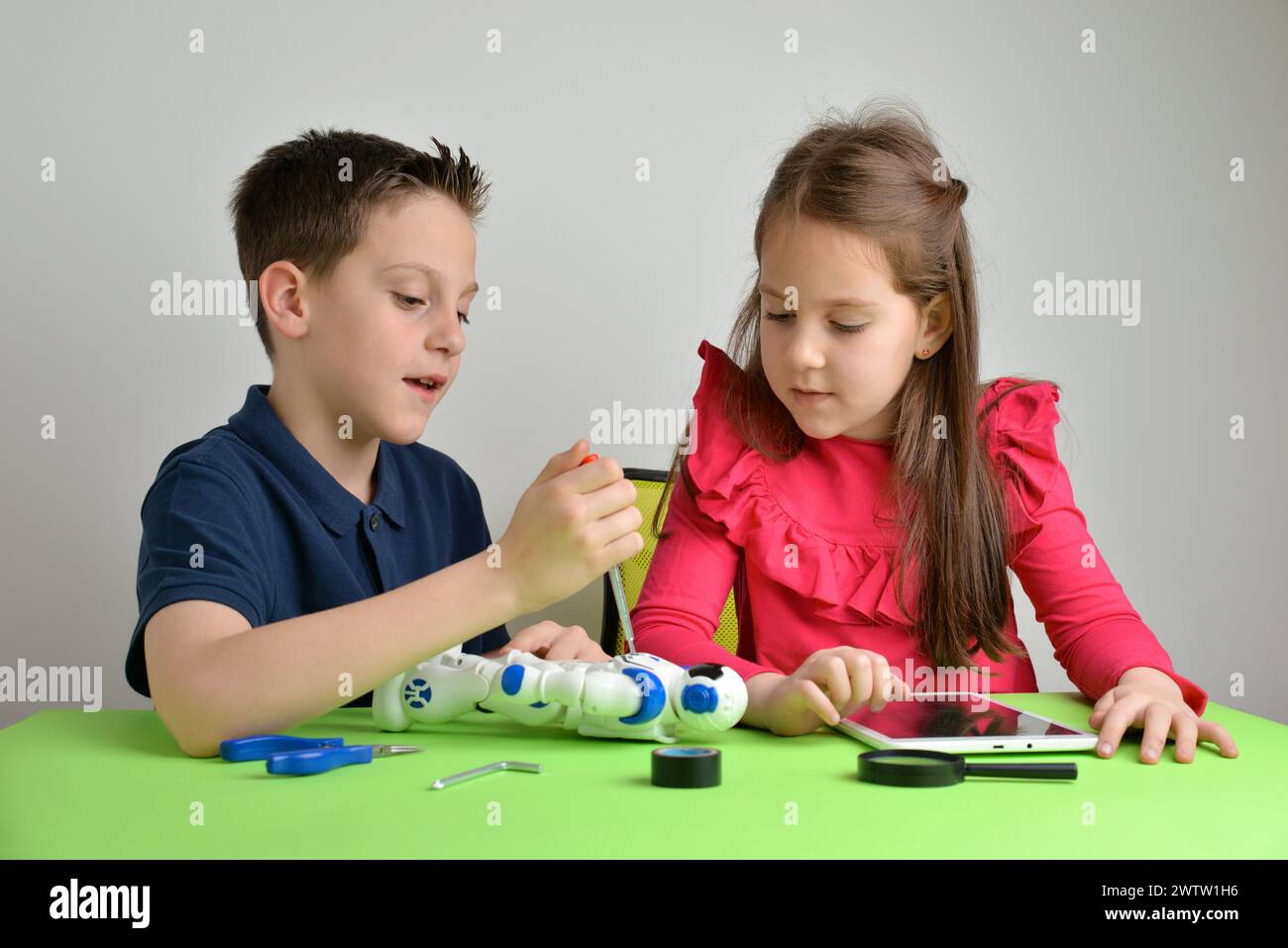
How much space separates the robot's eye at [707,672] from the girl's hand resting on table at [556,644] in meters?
0.24

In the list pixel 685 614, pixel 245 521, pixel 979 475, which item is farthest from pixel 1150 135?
pixel 245 521

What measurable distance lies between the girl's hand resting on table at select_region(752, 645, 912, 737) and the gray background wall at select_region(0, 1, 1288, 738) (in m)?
0.97

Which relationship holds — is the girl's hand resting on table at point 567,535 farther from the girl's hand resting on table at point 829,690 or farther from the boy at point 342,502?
the girl's hand resting on table at point 829,690

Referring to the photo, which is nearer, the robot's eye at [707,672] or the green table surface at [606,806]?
the green table surface at [606,806]

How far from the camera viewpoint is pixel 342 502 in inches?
43.8

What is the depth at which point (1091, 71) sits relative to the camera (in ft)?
6.08

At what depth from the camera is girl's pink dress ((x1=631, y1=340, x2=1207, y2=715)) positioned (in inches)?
43.8

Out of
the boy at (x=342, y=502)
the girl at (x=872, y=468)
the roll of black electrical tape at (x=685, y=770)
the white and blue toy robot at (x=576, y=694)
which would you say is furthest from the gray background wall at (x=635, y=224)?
the roll of black electrical tape at (x=685, y=770)

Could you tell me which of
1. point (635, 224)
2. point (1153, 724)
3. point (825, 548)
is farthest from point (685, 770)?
point (635, 224)

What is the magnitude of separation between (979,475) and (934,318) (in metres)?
0.17

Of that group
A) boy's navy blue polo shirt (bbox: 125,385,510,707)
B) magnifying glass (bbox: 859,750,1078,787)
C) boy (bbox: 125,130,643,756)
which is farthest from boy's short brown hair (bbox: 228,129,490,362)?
magnifying glass (bbox: 859,750,1078,787)

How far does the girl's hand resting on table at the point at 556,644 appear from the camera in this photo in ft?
3.34

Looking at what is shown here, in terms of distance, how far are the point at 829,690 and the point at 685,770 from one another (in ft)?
0.60
